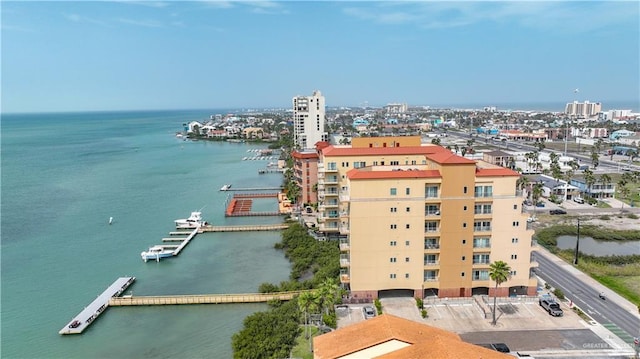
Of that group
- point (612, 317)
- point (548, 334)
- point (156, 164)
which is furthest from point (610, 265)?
point (156, 164)

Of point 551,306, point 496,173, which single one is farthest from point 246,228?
point 551,306

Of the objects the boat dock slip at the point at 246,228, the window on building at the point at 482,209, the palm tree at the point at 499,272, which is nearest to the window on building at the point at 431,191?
the window on building at the point at 482,209

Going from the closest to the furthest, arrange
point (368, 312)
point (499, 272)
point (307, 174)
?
point (499, 272) → point (368, 312) → point (307, 174)

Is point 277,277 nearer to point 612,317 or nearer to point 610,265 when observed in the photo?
point 612,317

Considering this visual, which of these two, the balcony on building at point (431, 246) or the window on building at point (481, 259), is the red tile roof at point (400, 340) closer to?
the balcony on building at point (431, 246)

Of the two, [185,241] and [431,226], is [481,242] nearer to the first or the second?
[431,226]

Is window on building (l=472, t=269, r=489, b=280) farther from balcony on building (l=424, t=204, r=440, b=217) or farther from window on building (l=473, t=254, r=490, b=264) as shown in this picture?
balcony on building (l=424, t=204, r=440, b=217)
